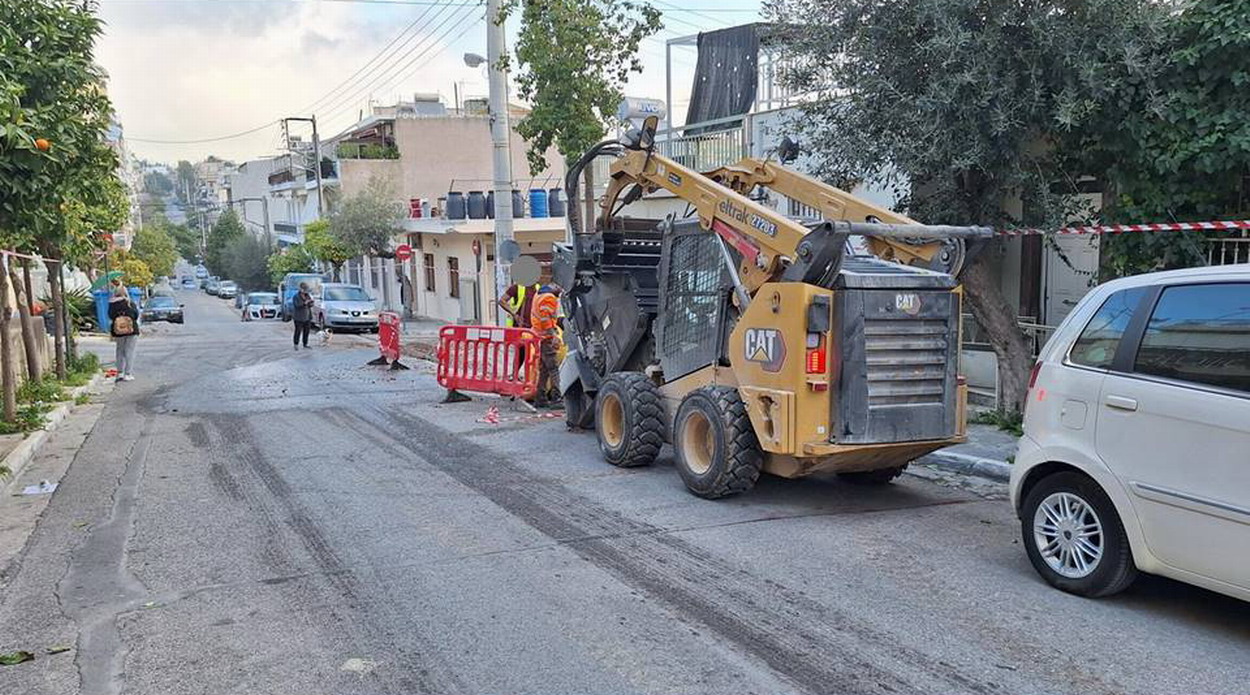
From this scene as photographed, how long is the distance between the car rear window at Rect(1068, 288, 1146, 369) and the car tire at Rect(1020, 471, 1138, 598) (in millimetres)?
665

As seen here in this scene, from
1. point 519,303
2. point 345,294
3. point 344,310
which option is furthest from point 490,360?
point 345,294

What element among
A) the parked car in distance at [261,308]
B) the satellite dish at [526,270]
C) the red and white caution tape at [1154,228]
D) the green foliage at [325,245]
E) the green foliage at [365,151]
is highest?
the green foliage at [365,151]

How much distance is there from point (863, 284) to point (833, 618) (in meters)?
2.66

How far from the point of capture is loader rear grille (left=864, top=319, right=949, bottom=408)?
703cm

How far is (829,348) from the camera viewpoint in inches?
275

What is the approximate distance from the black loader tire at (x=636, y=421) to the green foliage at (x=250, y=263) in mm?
65569

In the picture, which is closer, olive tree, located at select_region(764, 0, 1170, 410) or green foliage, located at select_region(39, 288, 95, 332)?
olive tree, located at select_region(764, 0, 1170, 410)

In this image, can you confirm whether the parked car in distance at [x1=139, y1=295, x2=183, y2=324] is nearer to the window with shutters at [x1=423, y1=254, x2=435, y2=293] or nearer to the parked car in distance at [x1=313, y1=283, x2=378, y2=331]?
the window with shutters at [x1=423, y1=254, x2=435, y2=293]

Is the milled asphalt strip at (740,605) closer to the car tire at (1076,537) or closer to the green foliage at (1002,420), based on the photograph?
the car tire at (1076,537)

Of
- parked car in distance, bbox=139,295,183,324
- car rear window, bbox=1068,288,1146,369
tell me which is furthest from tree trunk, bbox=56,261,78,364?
parked car in distance, bbox=139,295,183,324

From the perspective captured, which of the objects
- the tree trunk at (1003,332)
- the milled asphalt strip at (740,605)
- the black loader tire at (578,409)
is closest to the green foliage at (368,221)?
the black loader tire at (578,409)

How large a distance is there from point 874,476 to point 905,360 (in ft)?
5.26

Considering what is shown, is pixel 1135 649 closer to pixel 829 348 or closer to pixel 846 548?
pixel 846 548

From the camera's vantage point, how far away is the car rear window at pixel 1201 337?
4844mm
